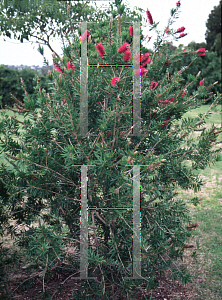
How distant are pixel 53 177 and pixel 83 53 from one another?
35.4 inches

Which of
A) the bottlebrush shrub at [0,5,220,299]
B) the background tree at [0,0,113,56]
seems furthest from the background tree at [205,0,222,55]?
the bottlebrush shrub at [0,5,220,299]

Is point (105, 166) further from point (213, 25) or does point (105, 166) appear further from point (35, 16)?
point (213, 25)

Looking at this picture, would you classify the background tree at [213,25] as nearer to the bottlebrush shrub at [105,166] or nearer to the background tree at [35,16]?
the background tree at [35,16]

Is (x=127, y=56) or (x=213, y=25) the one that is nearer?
(x=127, y=56)

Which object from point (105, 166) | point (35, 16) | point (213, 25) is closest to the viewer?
point (105, 166)

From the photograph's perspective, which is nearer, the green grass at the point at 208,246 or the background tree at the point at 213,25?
the green grass at the point at 208,246

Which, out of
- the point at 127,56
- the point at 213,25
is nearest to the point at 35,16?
the point at 127,56

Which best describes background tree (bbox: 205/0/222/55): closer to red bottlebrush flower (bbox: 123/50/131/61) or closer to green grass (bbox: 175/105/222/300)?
green grass (bbox: 175/105/222/300)

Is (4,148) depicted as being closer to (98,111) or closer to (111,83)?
(98,111)

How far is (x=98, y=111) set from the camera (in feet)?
7.45

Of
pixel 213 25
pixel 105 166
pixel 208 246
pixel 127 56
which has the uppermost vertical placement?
pixel 213 25

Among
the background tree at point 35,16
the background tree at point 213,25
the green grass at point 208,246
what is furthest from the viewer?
the background tree at point 213,25

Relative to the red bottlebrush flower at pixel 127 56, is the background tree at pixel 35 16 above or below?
above

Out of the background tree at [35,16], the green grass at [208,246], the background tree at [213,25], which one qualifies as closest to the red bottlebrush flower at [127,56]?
the green grass at [208,246]
